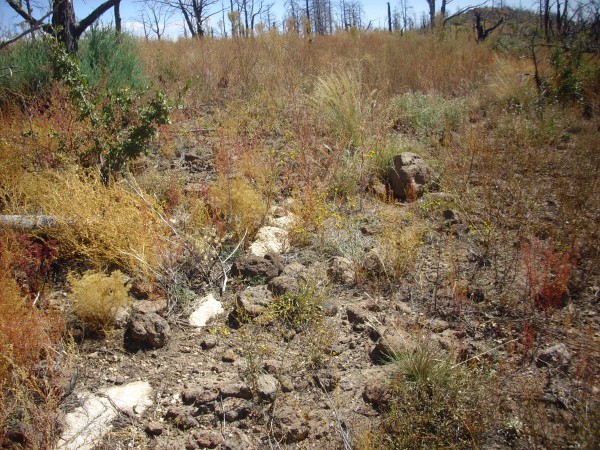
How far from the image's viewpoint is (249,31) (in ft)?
32.6

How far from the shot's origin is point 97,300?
9.12 feet

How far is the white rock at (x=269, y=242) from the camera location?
369 centimetres

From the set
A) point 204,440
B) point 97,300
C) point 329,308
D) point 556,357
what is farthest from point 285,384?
point 556,357

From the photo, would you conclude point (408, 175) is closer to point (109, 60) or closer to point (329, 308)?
point (329, 308)

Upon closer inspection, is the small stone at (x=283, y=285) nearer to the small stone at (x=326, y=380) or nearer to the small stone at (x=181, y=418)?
the small stone at (x=326, y=380)

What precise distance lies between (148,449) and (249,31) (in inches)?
377

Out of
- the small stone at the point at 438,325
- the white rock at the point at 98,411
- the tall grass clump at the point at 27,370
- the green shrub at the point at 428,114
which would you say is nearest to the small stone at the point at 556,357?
the small stone at the point at 438,325

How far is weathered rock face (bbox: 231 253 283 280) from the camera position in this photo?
3326 millimetres

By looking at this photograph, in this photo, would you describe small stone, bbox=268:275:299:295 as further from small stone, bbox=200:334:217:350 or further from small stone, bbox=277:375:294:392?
small stone, bbox=277:375:294:392

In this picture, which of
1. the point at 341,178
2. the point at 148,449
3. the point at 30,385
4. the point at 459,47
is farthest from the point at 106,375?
the point at 459,47

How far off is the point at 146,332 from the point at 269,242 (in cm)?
139

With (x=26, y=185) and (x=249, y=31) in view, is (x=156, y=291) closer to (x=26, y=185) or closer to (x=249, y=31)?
(x=26, y=185)

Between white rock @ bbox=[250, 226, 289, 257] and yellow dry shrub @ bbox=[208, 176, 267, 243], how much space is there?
102mm

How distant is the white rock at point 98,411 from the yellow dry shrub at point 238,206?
163cm
